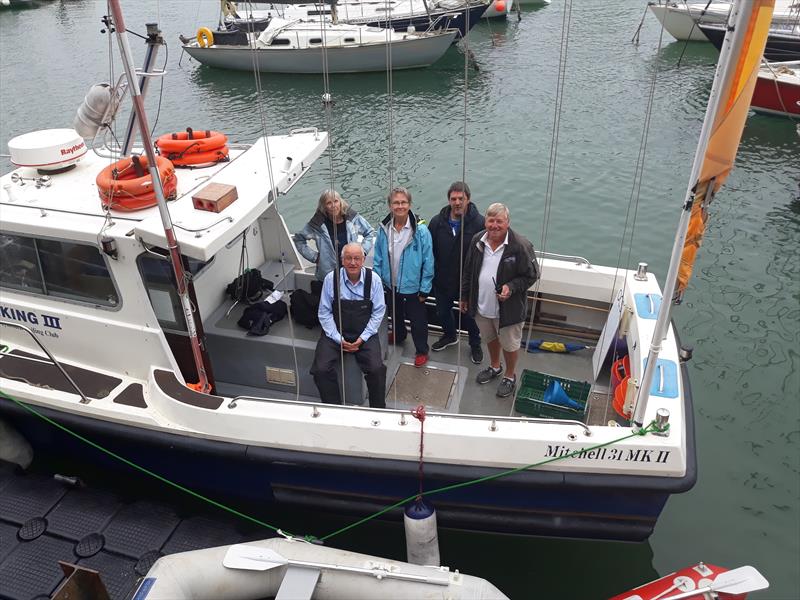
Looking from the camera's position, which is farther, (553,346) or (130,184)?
(553,346)

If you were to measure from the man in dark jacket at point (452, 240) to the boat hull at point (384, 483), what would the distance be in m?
1.38

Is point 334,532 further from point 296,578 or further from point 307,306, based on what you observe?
point 307,306

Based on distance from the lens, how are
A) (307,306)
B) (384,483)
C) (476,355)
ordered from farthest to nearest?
(476,355), (307,306), (384,483)

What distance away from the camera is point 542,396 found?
482 cm

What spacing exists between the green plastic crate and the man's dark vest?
1286mm

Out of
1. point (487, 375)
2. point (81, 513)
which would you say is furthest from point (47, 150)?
point (487, 375)

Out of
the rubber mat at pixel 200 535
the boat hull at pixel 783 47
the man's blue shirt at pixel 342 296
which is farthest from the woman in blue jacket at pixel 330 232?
the boat hull at pixel 783 47

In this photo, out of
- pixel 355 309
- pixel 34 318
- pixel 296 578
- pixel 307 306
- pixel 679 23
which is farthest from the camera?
pixel 679 23

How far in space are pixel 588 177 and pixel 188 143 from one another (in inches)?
331

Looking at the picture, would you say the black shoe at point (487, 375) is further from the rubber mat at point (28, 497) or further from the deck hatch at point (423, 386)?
the rubber mat at point (28, 497)

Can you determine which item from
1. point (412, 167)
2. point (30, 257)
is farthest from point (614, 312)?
point (412, 167)

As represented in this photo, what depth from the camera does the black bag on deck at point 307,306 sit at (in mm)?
5117

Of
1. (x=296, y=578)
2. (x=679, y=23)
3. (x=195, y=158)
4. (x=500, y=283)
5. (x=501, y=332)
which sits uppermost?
(x=195, y=158)

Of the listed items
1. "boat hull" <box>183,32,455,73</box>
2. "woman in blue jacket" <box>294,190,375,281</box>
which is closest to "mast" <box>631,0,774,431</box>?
"woman in blue jacket" <box>294,190,375,281</box>
